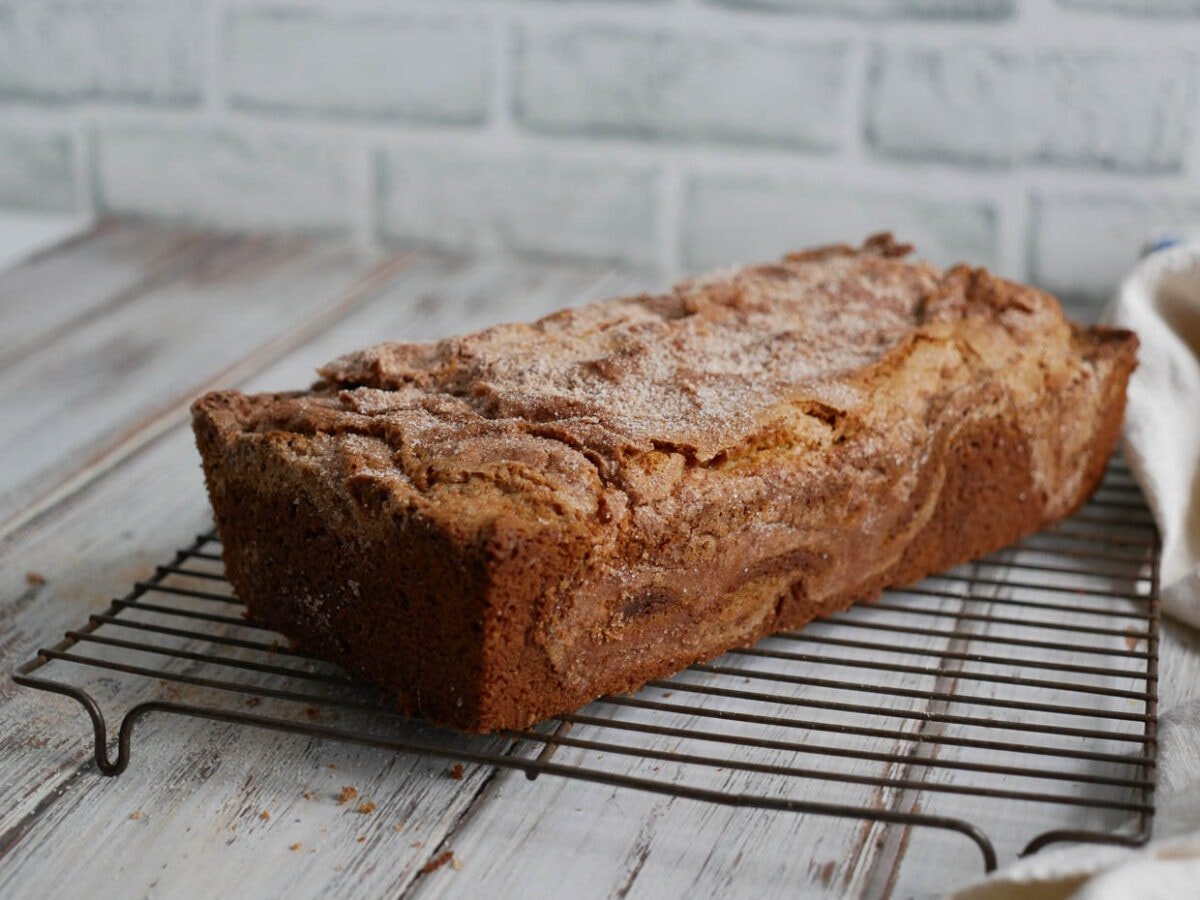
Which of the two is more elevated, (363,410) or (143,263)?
(363,410)

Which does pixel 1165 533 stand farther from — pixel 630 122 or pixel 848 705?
pixel 630 122

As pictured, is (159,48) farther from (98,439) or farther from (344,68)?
(98,439)

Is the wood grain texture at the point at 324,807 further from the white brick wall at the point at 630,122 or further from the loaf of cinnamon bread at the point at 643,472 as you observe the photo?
the white brick wall at the point at 630,122

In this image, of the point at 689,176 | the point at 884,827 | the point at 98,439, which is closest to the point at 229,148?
the point at 689,176

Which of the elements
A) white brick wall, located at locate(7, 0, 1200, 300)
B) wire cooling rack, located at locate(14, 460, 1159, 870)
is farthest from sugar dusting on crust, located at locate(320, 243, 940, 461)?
white brick wall, located at locate(7, 0, 1200, 300)

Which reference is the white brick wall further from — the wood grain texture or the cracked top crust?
A: the wood grain texture

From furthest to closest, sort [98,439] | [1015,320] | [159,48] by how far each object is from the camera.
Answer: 1. [159,48]
2. [98,439]
3. [1015,320]

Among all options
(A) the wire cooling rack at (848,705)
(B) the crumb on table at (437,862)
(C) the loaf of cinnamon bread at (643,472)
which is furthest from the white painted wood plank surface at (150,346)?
(B) the crumb on table at (437,862)

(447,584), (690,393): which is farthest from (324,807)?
(690,393)
